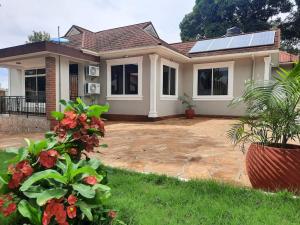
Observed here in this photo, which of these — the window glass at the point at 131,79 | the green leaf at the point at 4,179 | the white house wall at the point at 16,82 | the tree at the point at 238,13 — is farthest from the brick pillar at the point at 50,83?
the tree at the point at 238,13

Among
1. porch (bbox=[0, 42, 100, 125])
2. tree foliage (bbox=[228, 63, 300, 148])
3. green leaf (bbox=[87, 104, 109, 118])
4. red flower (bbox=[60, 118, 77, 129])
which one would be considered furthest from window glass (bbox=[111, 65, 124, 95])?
red flower (bbox=[60, 118, 77, 129])

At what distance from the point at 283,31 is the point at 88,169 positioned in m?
27.8

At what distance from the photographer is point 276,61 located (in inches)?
511

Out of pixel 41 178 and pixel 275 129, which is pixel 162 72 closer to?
pixel 275 129

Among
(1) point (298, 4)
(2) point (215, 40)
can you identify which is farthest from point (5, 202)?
(1) point (298, 4)

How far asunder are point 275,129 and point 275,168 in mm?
410

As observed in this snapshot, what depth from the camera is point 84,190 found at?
1.54 m

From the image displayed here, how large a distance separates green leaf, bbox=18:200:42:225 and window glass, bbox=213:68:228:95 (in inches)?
429

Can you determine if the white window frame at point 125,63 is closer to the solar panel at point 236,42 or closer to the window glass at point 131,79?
the window glass at point 131,79

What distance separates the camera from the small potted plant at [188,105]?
11.6 metres

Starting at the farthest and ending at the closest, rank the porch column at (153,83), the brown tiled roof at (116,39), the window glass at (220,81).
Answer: the window glass at (220,81) < the brown tiled roof at (116,39) < the porch column at (153,83)

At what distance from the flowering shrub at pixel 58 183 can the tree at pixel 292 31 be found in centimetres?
2707

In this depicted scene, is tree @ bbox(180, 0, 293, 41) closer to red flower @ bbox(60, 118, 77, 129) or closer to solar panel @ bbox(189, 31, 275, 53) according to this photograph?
solar panel @ bbox(189, 31, 275, 53)

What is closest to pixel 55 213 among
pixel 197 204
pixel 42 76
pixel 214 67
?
pixel 197 204
